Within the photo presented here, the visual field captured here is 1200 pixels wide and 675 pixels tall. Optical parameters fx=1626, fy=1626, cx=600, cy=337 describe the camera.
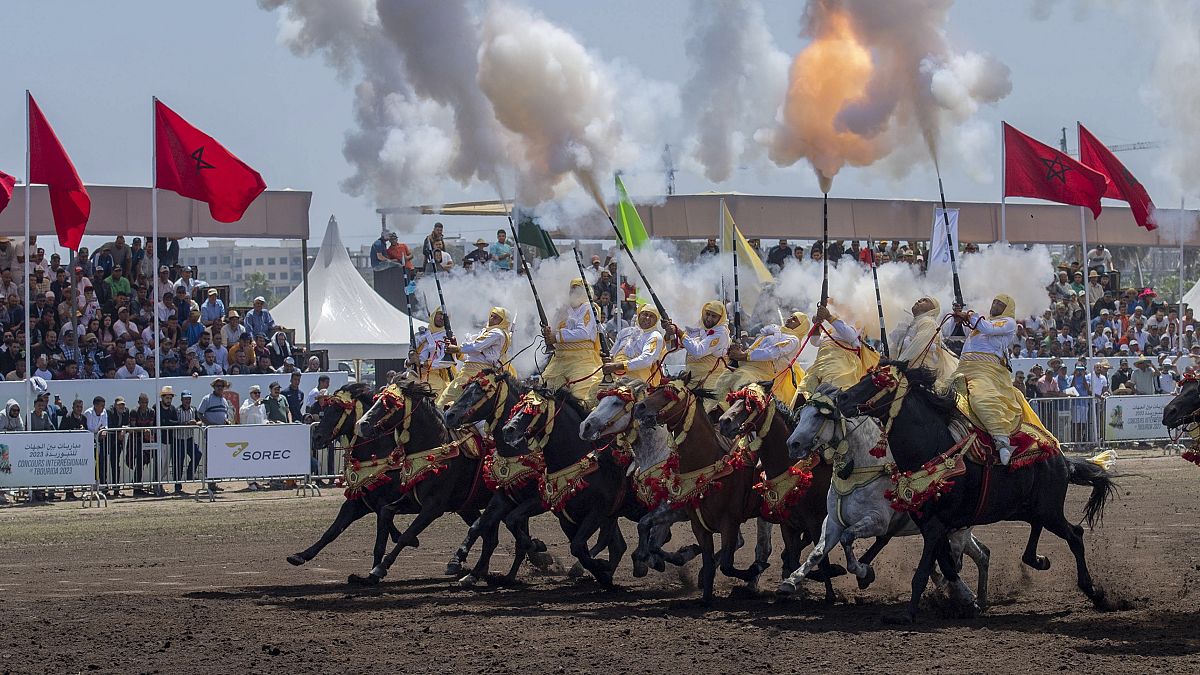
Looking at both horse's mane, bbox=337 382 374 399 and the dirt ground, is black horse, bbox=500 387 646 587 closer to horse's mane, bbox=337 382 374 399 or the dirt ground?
the dirt ground

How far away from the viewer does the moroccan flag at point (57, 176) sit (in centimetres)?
2586

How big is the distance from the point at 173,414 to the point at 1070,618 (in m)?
16.1

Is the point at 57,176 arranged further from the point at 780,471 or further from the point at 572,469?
the point at 780,471

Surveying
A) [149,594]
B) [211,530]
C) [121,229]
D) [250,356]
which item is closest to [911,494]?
[149,594]

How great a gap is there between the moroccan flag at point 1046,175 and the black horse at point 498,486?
611 inches

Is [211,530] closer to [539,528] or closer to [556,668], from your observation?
[539,528]

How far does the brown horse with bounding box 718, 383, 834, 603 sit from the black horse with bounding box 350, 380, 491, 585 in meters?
3.30

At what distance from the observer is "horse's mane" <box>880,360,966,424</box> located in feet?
42.0

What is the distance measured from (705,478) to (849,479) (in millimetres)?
1259

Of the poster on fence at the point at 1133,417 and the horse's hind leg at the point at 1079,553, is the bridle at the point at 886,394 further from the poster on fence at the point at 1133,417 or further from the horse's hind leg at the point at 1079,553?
the poster on fence at the point at 1133,417

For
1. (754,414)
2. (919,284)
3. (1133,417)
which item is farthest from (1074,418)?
(754,414)

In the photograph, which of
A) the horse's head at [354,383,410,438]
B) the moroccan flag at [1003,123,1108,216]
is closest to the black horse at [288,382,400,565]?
the horse's head at [354,383,410,438]

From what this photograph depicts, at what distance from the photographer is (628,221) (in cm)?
2878

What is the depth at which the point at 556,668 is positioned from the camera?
10.7 m
